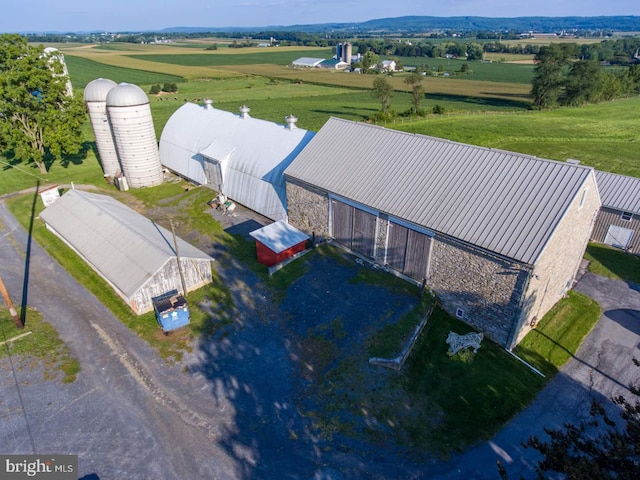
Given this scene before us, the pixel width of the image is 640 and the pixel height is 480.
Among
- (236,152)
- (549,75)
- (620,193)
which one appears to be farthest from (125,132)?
(549,75)

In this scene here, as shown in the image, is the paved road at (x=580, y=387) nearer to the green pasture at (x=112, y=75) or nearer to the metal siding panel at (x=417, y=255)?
the metal siding panel at (x=417, y=255)

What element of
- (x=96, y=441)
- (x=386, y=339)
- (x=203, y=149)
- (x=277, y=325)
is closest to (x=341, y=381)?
(x=386, y=339)

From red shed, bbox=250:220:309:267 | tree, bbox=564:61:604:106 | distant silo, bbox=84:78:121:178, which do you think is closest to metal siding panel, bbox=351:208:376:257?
red shed, bbox=250:220:309:267

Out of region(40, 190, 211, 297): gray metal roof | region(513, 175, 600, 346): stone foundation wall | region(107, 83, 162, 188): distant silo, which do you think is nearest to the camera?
region(513, 175, 600, 346): stone foundation wall

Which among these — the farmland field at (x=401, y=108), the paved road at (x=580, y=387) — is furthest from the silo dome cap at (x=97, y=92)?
the paved road at (x=580, y=387)

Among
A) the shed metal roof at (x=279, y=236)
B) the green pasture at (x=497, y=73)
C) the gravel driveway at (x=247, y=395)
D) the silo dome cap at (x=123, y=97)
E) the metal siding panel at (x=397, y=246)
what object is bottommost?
the green pasture at (x=497, y=73)

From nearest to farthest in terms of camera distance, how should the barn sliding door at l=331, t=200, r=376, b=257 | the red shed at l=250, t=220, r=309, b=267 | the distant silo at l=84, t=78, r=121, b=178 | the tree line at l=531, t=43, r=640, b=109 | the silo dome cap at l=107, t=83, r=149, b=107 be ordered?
the barn sliding door at l=331, t=200, r=376, b=257
the red shed at l=250, t=220, r=309, b=267
the silo dome cap at l=107, t=83, r=149, b=107
the distant silo at l=84, t=78, r=121, b=178
the tree line at l=531, t=43, r=640, b=109

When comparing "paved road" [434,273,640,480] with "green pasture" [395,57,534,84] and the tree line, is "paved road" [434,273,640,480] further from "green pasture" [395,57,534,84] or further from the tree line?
"green pasture" [395,57,534,84]
